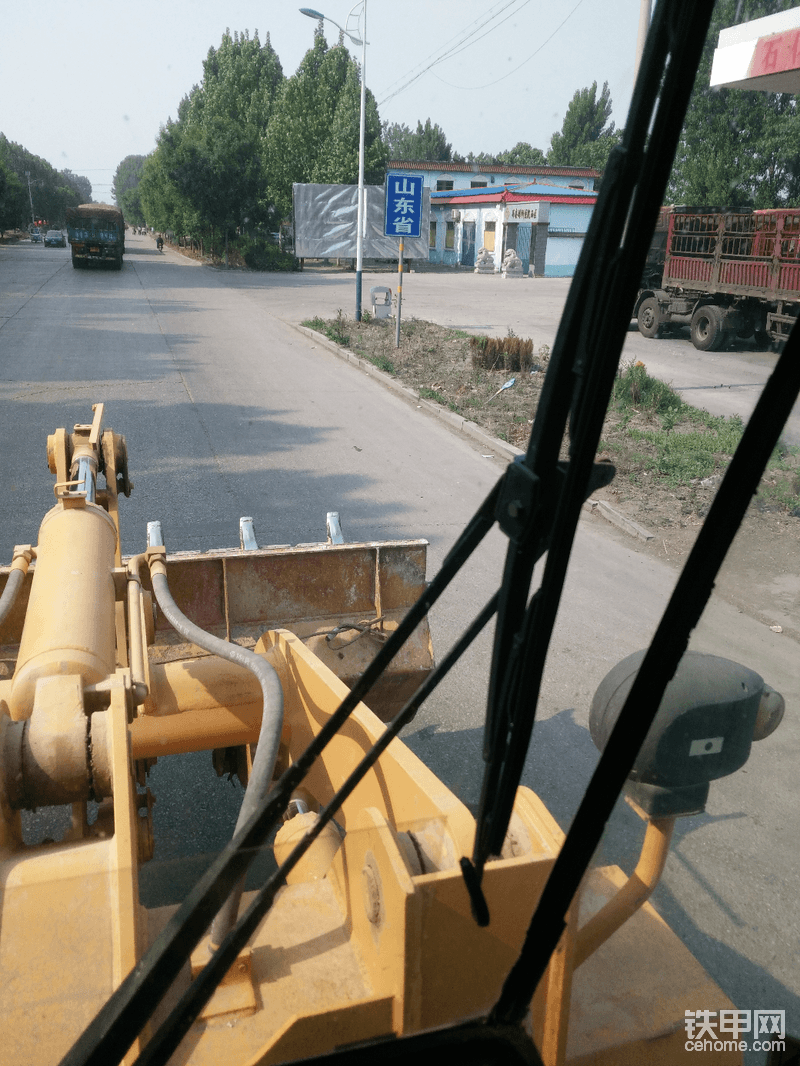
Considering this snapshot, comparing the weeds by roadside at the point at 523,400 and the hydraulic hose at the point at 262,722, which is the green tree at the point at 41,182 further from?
the hydraulic hose at the point at 262,722

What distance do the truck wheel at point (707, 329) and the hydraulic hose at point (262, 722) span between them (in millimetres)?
14737

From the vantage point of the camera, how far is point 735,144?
1428 millimetres

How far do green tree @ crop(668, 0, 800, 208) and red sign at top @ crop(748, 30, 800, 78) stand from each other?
0.04 m

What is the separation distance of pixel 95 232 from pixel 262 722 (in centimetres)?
3936

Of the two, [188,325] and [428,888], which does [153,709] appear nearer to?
[428,888]

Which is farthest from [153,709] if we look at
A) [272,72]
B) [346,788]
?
[272,72]

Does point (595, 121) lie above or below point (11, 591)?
above

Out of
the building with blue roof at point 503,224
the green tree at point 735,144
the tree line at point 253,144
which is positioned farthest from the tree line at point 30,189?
the green tree at point 735,144

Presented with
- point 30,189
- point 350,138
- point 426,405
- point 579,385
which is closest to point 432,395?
point 426,405

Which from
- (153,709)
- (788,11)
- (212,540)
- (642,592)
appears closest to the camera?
(788,11)

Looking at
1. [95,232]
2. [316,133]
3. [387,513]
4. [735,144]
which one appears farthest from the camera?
[316,133]

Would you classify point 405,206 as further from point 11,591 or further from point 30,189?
point 30,189

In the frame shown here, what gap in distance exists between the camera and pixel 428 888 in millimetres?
1496

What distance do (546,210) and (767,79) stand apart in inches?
1568
